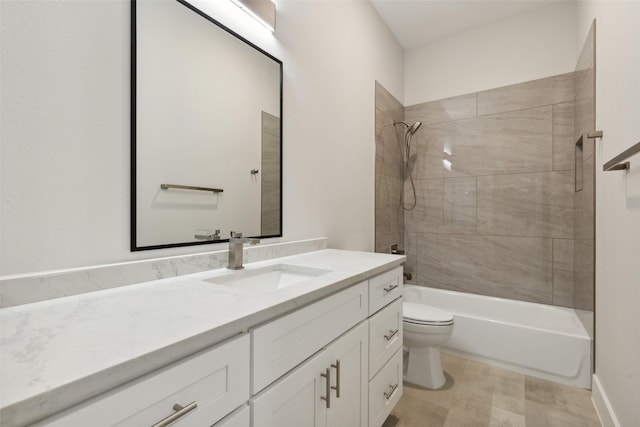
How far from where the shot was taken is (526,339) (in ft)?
6.75

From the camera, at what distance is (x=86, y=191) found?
0.86 metres

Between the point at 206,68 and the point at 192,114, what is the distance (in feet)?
0.69

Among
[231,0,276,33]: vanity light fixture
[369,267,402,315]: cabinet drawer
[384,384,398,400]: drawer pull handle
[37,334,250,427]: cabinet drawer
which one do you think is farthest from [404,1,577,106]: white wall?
[37,334,250,427]: cabinet drawer

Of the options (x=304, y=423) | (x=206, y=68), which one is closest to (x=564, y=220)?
(x=304, y=423)

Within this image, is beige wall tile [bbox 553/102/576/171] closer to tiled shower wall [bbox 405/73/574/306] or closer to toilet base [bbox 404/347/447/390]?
tiled shower wall [bbox 405/73/574/306]

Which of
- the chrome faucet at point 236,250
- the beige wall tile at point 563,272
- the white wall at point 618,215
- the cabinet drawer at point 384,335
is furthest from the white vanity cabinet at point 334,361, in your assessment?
the beige wall tile at point 563,272

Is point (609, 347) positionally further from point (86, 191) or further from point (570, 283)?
point (86, 191)

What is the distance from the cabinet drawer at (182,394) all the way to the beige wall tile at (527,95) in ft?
9.50

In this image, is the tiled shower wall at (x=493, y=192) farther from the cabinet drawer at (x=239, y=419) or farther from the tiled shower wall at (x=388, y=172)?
the cabinet drawer at (x=239, y=419)

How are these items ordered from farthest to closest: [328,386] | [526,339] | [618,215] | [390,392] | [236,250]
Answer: [526,339], [390,392], [618,215], [236,250], [328,386]

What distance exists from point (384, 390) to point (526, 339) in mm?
1282

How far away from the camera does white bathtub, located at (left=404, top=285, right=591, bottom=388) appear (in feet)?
6.31

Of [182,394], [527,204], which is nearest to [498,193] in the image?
[527,204]

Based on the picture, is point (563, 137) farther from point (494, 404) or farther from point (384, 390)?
point (384, 390)
